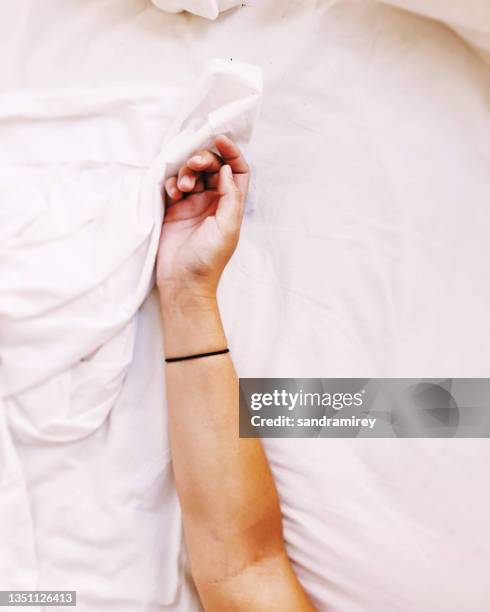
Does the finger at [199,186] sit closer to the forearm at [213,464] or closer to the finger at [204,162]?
the finger at [204,162]

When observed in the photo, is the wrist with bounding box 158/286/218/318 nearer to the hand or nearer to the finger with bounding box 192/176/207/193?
the hand

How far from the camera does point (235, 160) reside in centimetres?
82

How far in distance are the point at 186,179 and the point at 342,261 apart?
0.23 meters

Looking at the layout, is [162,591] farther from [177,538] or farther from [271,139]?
[271,139]

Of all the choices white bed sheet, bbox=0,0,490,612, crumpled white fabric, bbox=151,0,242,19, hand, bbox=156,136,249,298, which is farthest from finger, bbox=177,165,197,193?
crumpled white fabric, bbox=151,0,242,19

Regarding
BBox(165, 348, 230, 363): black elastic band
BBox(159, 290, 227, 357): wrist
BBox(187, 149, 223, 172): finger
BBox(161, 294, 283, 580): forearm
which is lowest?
BBox(161, 294, 283, 580): forearm

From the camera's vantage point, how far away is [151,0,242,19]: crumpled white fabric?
86cm

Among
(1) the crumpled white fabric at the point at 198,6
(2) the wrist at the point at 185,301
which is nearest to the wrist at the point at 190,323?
(2) the wrist at the point at 185,301

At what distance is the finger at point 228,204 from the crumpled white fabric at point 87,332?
53 millimetres

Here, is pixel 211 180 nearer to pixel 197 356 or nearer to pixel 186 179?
pixel 186 179

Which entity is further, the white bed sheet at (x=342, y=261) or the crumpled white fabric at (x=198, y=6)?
the crumpled white fabric at (x=198, y=6)

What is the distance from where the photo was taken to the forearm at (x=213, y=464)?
73 centimetres

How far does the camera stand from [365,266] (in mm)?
824

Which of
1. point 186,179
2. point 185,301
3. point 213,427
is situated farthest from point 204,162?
point 213,427
